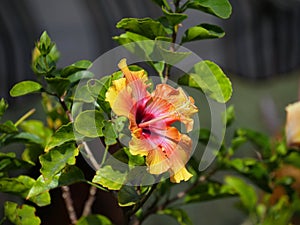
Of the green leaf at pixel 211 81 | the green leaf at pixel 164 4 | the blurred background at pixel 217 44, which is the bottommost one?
the blurred background at pixel 217 44

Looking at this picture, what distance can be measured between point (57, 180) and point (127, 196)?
2.7 inches

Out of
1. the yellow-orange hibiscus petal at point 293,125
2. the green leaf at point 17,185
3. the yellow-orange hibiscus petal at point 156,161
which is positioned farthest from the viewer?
the yellow-orange hibiscus petal at point 293,125

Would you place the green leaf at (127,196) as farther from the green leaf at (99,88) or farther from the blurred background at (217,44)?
the blurred background at (217,44)

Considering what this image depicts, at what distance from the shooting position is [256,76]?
2.76 metres

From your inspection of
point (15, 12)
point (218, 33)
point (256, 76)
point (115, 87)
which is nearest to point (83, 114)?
point (115, 87)

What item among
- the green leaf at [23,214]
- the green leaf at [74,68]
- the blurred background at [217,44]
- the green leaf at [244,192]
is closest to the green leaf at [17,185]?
the green leaf at [23,214]

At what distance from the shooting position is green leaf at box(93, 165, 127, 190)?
51 centimetres

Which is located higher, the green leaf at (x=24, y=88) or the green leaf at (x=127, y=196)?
the green leaf at (x=24, y=88)

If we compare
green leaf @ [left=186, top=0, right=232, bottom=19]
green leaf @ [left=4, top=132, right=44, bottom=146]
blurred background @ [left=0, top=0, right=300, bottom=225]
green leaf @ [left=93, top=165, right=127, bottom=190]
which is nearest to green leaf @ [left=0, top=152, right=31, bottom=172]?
green leaf @ [left=4, top=132, right=44, bottom=146]

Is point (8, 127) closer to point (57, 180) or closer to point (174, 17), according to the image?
point (57, 180)

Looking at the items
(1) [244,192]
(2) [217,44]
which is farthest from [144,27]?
(2) [217,44]

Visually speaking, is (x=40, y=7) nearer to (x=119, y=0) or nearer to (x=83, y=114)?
(x=119, y=0)

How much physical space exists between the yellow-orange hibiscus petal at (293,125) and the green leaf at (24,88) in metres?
0.32

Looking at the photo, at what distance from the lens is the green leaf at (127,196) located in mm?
516
